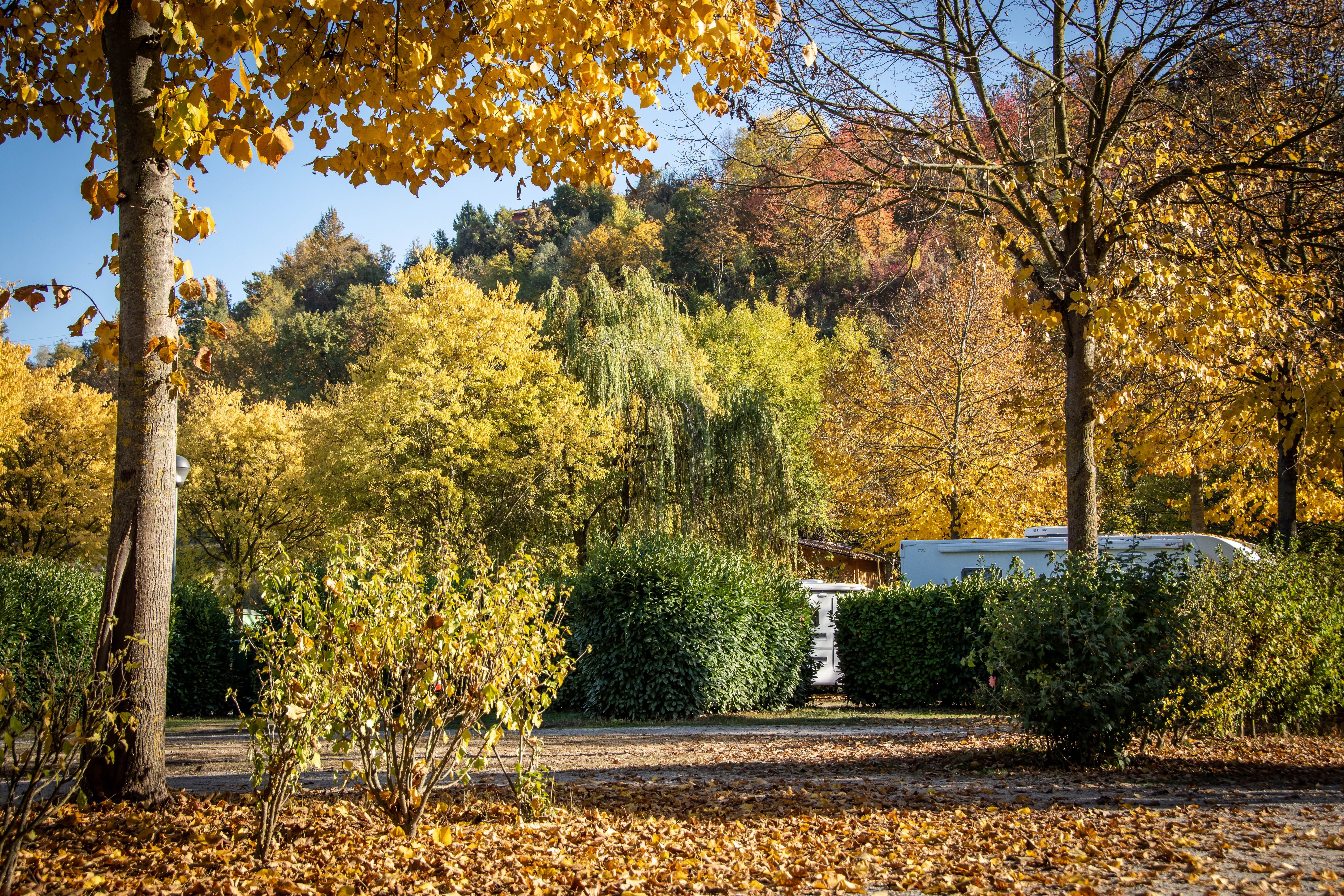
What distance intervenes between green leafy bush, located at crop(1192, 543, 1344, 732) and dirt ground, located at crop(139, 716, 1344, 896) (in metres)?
0.36

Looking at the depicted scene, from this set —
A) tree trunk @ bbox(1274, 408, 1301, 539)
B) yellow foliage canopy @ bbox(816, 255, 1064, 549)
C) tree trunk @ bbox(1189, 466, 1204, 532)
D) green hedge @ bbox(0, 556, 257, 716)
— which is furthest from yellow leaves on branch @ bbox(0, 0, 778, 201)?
tree trunk @ bbox(1189, 466, 1204, 532)

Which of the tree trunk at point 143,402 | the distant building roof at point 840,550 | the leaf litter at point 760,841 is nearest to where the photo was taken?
the leaf litter at point 760,841

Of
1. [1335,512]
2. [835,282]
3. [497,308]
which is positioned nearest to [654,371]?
[497,308]

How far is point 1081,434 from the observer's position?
8.41 meters

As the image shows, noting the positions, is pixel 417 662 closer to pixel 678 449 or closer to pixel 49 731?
pixel 49 731

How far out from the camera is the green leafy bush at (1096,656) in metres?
6.69

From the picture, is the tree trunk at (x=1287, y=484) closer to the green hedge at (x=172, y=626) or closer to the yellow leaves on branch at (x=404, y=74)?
the yellow leaves on branch at (x=404, y=74)

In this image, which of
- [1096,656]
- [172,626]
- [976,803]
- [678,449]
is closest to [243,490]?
[172,626]

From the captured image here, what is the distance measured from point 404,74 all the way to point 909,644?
1187cm

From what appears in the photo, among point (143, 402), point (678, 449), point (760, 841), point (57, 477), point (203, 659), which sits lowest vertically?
point (203, 659)

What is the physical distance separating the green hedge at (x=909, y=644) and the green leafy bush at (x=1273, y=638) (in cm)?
482

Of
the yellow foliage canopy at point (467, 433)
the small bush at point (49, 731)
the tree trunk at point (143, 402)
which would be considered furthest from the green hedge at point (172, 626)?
the small bush at point (49, 731)

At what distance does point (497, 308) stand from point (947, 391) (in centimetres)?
1023

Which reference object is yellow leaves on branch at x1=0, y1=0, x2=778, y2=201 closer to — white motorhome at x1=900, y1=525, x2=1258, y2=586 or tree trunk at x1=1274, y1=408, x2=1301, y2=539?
tree trunk at x1=1274, y1=408, x2=1301, y2=539
